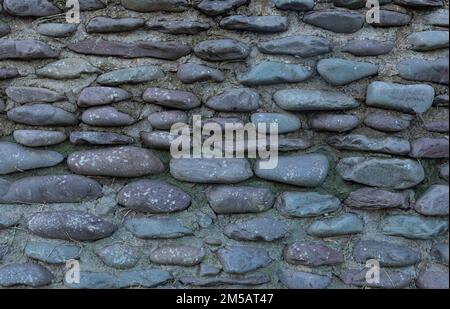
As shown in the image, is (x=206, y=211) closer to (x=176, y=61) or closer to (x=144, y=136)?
(x=144, y=136)

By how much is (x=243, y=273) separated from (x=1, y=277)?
34.6 inches

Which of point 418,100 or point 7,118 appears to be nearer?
point 418,100

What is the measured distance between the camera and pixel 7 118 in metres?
1.95

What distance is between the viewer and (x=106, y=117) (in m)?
1.88

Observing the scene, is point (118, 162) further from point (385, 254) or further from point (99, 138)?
point (385, 254)

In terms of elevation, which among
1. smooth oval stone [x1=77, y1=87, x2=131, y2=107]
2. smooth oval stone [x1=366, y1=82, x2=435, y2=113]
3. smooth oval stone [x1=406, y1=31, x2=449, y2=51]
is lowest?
smooth oval stone [x1=77, y1=87, x2=131, y2=107]

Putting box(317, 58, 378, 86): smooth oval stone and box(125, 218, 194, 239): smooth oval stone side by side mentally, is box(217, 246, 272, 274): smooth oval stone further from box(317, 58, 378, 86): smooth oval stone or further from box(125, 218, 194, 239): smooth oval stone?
box(317, 58, 378, 86): smooth oval stone

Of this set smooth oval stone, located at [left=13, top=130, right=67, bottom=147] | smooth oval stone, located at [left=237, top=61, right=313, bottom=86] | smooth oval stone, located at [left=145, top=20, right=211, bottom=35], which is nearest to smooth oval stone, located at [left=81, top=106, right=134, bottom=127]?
smooth oval stone, located at [left=13, top=130, right=67, bottom=147]

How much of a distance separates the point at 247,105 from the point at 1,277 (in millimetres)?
1087

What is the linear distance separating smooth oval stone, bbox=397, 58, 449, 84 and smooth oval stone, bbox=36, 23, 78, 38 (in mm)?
1189

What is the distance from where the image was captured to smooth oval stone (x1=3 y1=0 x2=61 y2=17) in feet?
6.26
